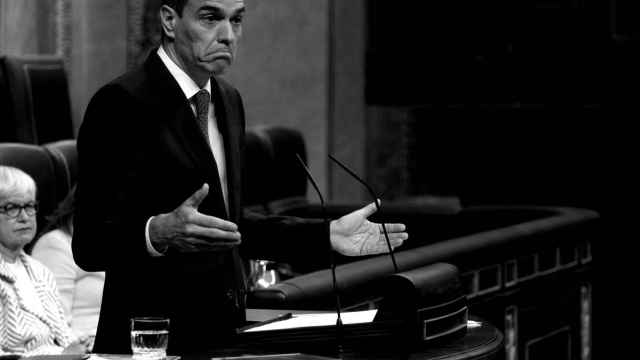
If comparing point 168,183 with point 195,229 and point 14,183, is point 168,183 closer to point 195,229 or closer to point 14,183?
point 195,229

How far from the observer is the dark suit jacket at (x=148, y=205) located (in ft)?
6.64

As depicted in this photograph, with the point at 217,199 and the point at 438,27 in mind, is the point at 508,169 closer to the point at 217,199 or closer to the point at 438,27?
the point at 438,27

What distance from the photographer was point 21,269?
336 cm

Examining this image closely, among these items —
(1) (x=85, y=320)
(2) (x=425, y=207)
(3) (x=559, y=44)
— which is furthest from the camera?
(3) (x=559, y=44)

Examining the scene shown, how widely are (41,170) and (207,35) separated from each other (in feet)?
6.74

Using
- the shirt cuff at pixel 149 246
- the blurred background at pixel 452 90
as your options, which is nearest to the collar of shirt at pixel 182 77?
the shirt cuff at pixel 149 246

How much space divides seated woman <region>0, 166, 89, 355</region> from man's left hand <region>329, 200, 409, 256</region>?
1.18 metres

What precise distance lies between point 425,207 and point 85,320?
2634mm

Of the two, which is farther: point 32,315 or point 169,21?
point 32,315

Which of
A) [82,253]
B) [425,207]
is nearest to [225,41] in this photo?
[82,253]

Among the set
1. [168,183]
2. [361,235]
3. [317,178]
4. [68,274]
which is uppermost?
[168,183]

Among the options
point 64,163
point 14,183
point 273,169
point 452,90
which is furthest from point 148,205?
point 452,90

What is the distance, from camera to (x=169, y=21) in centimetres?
215

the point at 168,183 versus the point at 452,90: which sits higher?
the point at 168,183
